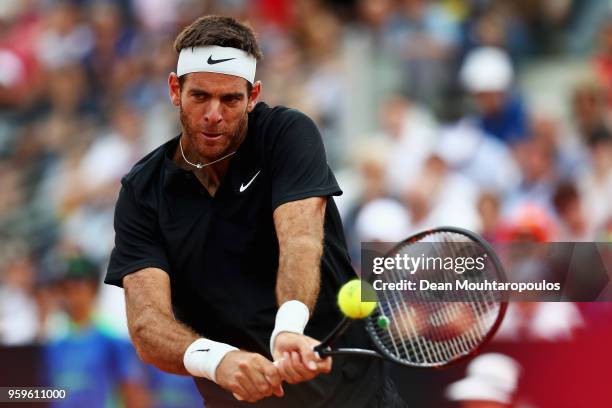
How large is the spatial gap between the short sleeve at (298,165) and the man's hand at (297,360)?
2.07 ft

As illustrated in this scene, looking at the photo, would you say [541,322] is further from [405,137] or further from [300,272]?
[405,137]

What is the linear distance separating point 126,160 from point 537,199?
3.95 meters

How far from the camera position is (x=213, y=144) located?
4.53 m

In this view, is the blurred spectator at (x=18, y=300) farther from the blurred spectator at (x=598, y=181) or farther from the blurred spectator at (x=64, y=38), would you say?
the blurred spectator at (x=598, y=181)

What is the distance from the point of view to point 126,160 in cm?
1062

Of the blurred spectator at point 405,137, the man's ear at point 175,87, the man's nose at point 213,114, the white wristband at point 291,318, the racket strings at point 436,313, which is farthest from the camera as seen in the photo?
the blurred spectator at point 405,137

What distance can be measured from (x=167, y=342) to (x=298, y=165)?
0.83m

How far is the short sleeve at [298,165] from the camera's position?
4488 millimetres

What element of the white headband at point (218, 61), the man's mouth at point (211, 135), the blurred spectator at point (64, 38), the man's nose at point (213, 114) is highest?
the blurred spectator at point (64, 38)

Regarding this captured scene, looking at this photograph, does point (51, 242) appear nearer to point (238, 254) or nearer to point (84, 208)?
point (84, 208)

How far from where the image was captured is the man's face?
177 inches

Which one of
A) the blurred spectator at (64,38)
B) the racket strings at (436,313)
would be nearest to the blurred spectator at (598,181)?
the racket strings at (436,313)

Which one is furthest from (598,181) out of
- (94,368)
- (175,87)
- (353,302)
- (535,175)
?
(353,302)

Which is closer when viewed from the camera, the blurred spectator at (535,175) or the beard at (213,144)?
the beard at (213,144)
